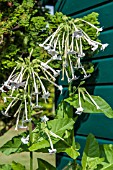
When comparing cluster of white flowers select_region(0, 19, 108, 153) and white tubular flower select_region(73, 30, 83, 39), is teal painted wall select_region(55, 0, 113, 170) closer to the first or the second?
cluster of white flowers select_region(0, 19, 108, 153)

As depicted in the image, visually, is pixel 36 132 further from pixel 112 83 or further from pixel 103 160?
pixel 112 83

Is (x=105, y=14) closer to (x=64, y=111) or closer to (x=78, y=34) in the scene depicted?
(x=78, y=34)

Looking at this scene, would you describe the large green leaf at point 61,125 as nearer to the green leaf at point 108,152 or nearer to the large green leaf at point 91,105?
the large green leaf at point 91,105

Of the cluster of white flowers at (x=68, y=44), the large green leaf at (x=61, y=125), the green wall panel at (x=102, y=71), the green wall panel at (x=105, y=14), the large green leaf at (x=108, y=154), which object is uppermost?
the green wall panel at (x=105, y=14)

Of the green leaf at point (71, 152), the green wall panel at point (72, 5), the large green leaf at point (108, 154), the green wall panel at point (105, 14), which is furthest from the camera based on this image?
the green wall panel at point (72, 5)

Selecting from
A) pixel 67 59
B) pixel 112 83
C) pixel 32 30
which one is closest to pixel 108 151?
pixel 112 83

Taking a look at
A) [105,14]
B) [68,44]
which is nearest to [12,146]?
[68,44]

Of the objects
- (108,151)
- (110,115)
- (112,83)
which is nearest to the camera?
(110,115)

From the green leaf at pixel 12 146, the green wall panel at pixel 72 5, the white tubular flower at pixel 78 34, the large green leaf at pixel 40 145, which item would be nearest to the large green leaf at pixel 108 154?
the large green leaf at pixel 40 145
